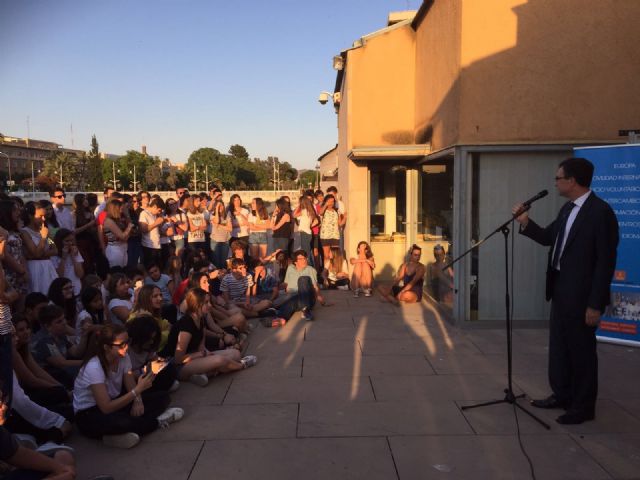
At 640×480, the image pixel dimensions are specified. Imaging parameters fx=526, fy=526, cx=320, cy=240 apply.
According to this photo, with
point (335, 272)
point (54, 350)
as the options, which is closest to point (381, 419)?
point (54, 350)

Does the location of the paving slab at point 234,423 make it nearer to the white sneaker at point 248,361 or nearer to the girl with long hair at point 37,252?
the white sneaker at point 248,361

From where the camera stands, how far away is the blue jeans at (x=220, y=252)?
11102 millimetres

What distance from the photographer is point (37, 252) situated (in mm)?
6113

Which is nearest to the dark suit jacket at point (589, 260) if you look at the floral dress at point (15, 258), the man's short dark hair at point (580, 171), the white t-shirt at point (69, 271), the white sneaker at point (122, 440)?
the man's short dark hair at point (580, 171)

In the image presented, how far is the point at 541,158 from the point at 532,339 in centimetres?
242

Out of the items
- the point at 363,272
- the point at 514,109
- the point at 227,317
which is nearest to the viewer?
the point at 514,109

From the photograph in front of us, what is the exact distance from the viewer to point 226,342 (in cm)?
651

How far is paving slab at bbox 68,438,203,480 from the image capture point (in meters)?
3.74

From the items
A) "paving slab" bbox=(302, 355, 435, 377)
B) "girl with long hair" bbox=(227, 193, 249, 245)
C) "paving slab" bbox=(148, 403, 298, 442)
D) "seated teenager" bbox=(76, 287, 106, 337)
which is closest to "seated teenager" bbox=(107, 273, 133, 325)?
"seated teenager" bbox=(76, 287, 106, 337)

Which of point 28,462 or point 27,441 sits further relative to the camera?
point 27,441

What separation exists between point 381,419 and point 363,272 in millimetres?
5522

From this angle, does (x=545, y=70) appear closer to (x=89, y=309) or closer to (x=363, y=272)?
(x=363, y=272)

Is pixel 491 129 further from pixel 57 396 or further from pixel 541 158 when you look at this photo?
pixel 57 396

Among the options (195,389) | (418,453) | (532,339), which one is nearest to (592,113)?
(532,339)
